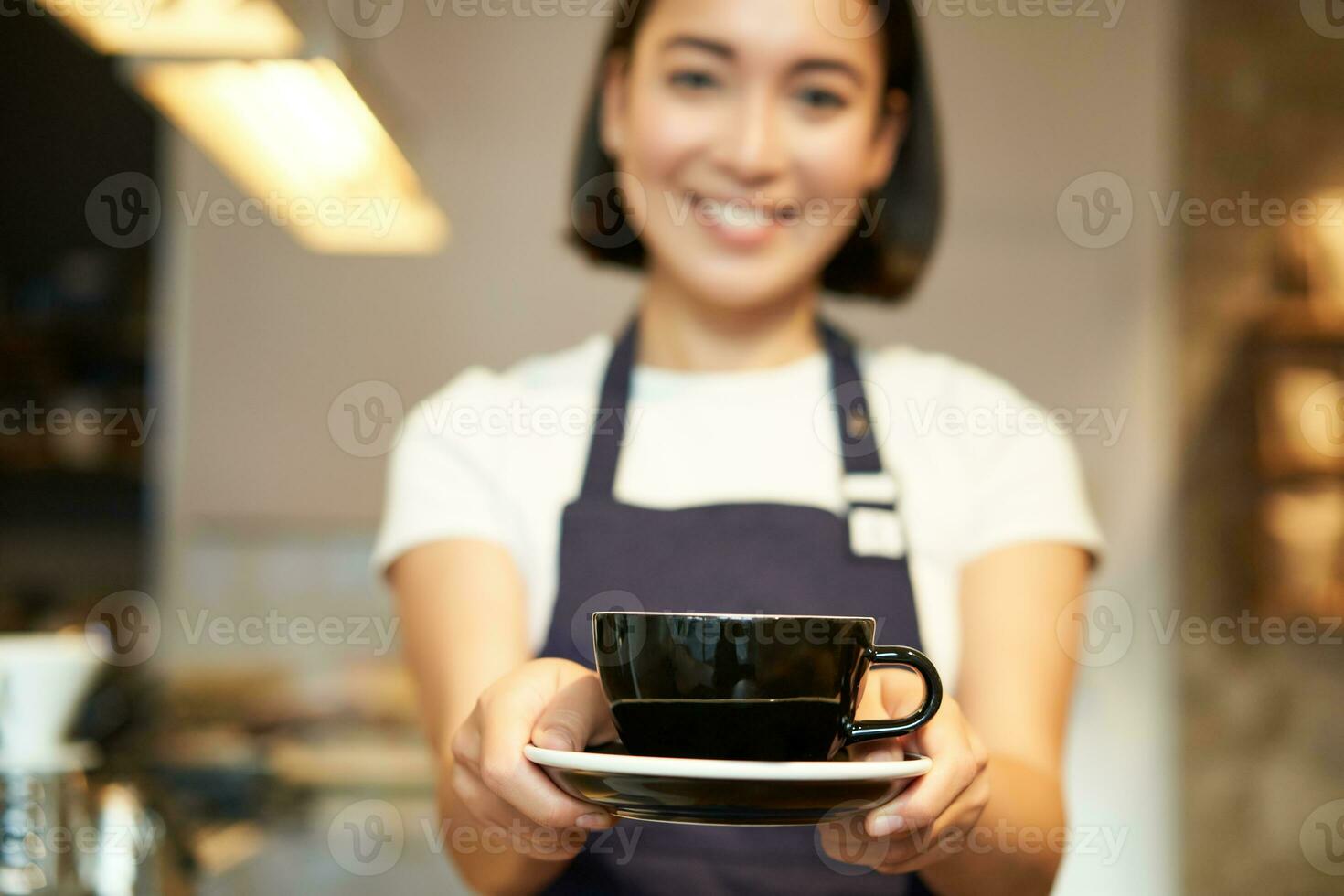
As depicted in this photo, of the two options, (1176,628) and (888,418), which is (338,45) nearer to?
(888,418)

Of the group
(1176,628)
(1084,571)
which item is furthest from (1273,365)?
(1084,571)

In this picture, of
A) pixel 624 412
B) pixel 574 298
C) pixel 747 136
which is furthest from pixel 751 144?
pixel 574 298

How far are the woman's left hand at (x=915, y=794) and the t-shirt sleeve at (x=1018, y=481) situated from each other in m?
0.21

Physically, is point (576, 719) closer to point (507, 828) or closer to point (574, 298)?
point (507, 828)

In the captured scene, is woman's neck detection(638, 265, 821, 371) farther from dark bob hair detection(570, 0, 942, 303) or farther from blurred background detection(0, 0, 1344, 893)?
blurred background detection(0, 0, 1344, 893)

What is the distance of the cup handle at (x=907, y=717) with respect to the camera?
Result: 0.55 metres

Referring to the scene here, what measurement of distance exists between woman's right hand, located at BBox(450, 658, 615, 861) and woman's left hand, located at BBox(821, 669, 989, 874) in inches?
5.1

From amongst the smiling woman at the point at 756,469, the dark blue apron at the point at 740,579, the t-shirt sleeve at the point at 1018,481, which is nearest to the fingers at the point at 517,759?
the smiling woman at the point at 756,469

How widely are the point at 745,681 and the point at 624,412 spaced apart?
0.46 meters

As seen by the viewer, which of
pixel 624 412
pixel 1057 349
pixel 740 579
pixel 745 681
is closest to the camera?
pixel 745 681

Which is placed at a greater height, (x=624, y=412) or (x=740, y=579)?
(x=624, y=412)

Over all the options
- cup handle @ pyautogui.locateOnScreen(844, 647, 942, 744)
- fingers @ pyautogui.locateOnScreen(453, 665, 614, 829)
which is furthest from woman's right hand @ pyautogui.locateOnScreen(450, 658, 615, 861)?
cup handle @ pyautogui.locateOnScreen(844, 647, 942, 744)

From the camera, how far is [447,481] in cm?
90

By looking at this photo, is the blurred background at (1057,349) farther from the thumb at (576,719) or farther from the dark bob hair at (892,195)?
the thumb at (576,719)
